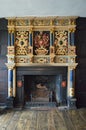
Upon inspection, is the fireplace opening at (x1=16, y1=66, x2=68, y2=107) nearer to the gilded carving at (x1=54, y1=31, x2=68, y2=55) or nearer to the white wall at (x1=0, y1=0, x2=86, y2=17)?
the gilded carving at (x1=54, y1=31, x2=68, y2=55)

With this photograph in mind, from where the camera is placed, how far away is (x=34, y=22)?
859cm

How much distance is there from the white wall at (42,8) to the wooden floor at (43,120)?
116 inches

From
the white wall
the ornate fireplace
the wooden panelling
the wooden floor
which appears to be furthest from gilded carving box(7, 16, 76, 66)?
the wooden floor

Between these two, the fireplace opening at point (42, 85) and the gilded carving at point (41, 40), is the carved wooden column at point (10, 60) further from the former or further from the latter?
the fireplace opening at point (42, 85)

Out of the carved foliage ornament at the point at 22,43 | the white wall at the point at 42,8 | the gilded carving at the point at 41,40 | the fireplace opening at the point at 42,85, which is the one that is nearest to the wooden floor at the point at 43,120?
the fireplace opening at the point at 42,85

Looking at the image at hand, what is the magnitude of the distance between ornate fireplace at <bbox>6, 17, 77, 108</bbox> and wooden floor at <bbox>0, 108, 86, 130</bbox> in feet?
2.38

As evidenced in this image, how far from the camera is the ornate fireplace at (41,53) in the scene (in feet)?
28.0

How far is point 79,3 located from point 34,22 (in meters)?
2.21

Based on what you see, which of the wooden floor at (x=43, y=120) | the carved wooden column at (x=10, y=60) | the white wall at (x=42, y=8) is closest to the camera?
the wooden floor at (x=43, y=120)

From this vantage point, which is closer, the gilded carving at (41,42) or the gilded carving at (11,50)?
the gilded carving at (11,50)

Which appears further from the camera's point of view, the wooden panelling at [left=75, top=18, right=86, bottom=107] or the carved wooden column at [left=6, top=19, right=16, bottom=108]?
the wooden panelling at [left=75, top=18, right=86, bottom=107]

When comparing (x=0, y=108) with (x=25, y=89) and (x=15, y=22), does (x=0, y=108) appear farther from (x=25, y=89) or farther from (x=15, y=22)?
(x=15, y=22)

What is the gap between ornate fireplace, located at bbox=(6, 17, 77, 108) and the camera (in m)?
8.55

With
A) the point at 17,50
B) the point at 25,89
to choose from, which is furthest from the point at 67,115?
the point at 17,50
